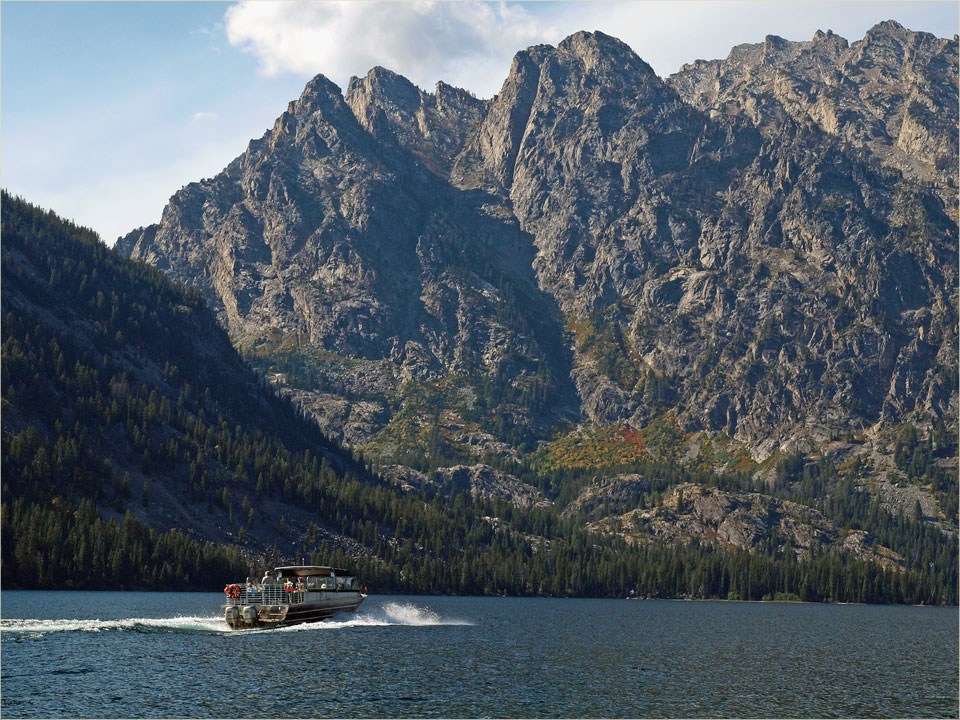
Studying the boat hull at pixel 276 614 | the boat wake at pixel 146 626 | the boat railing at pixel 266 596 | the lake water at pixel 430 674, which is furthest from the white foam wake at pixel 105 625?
the boat railing at pixel 266 596

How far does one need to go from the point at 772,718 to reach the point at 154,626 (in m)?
95.8

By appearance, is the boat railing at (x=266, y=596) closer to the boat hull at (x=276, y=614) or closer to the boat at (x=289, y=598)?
the boat at (x=289, y=598)

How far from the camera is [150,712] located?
94938 millimetres

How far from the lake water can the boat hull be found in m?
1.89

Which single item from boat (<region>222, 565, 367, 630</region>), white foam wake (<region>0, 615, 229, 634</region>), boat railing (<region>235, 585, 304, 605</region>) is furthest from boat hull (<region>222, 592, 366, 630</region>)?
white foam wake (<region>0, 615, 229, 634</region>)

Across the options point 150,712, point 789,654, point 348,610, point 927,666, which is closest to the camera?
point 150,712

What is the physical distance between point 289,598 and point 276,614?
4.21 m

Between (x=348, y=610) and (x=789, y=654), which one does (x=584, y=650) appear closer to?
(x=789, y=654)

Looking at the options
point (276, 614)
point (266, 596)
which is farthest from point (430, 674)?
point (266, 596)

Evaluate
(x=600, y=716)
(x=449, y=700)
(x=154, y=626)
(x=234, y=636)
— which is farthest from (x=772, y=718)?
(x=154, y=626)

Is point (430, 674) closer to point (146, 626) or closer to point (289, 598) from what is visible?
point (289, 598)

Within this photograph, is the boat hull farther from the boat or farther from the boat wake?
the boat wake

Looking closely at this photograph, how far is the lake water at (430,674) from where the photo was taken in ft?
331

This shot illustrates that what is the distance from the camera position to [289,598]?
164125 millimetres
